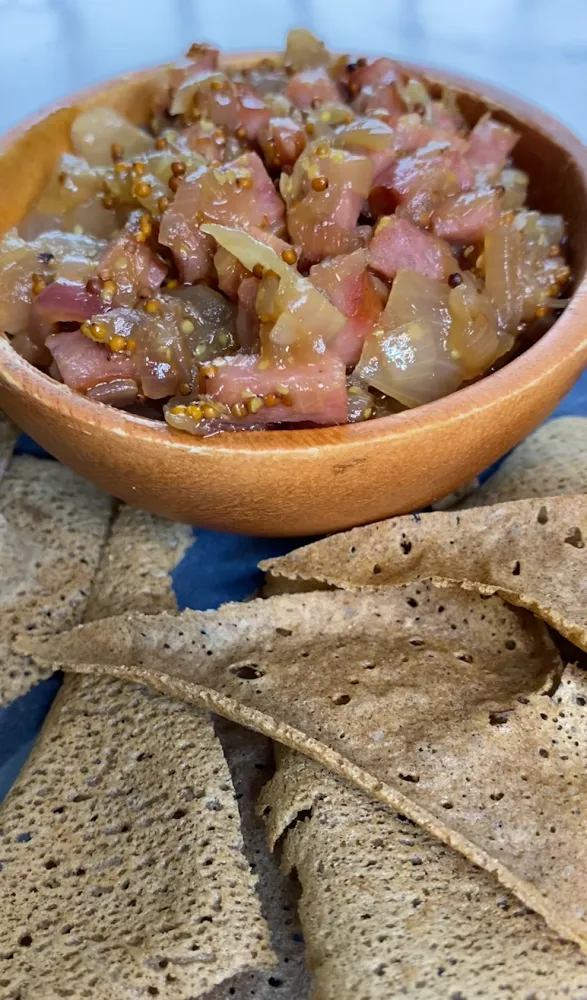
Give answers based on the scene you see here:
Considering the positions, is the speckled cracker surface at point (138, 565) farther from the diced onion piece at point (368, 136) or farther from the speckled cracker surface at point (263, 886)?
the diced onion piece at point (368, 136)

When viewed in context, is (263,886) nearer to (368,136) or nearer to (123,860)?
(123,860)

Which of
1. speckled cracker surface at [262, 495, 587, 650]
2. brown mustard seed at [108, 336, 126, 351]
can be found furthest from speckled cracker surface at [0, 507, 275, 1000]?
brown mustard seed at [108, 336, 126, 351]

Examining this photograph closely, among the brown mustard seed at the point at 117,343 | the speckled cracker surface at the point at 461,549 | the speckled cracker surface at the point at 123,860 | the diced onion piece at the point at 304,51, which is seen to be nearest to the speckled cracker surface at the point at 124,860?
the speckled cracker surface at the point at 123,860

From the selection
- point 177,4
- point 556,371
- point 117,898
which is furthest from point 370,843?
point 177,4

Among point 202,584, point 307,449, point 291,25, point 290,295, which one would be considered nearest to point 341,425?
point 307,449

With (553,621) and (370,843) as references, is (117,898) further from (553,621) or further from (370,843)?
(553,621)
